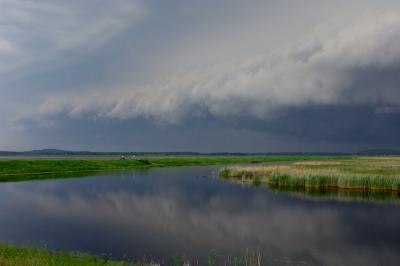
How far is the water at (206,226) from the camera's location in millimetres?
18844

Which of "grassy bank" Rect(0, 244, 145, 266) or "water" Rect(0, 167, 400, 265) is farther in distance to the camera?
"water" Rect(0, 167, 400, 265)

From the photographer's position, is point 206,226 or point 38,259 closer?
point 38,259

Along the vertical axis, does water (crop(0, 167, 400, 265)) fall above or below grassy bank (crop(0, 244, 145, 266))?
below

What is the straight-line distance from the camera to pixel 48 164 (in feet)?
254

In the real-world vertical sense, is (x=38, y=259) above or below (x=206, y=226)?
above

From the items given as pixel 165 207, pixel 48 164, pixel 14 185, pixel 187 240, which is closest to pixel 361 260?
pixel 187 240

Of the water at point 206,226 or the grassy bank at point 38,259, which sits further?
the water at point 206,226

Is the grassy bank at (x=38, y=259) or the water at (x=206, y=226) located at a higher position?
the grassy bank at (x=38, y=259)

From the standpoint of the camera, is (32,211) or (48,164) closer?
(32,211)

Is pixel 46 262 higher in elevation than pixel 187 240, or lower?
higher

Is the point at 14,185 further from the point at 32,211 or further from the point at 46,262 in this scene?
the point at 46,262

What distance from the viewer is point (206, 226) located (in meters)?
25.0

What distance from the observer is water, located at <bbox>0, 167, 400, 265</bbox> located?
1884 cm

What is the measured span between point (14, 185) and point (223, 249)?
Answer: 41.0m
